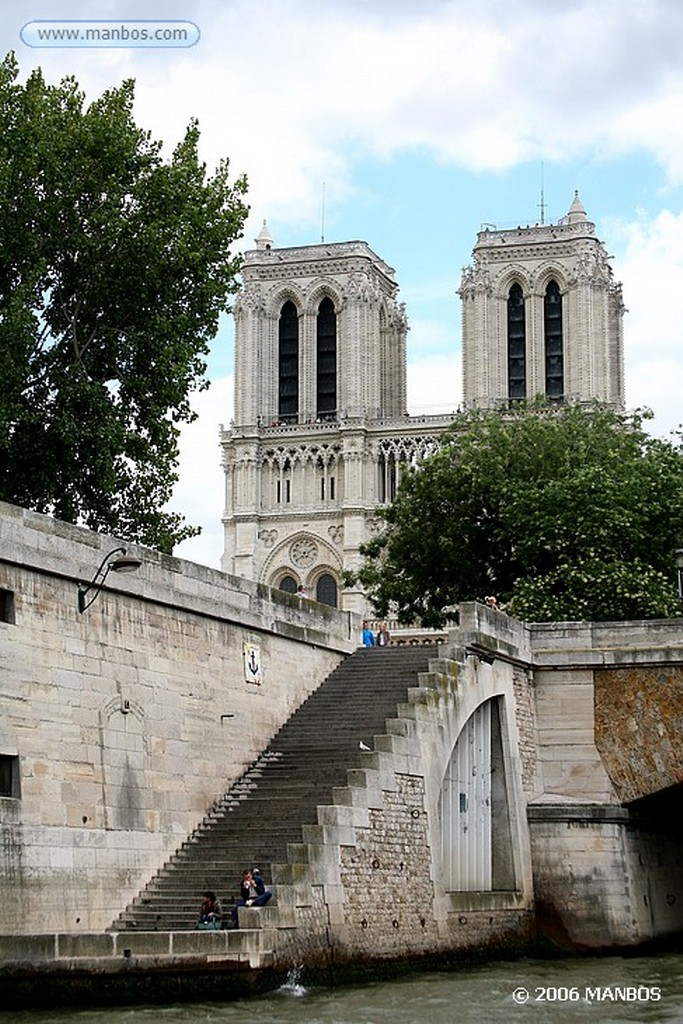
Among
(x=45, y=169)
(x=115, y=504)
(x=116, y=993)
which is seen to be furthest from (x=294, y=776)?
(x=45, y=169)

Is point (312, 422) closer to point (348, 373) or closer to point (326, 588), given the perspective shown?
point (348, 373)

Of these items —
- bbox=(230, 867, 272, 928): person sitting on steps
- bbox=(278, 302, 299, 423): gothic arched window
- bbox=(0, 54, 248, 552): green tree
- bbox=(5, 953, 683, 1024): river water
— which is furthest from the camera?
bbox=(278, 302, 299, 423): gothic arched window

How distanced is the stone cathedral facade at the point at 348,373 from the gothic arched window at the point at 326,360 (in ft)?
0.28

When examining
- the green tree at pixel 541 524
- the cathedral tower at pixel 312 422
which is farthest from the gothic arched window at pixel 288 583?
the green tree at pixel 541 524

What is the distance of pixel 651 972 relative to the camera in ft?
91.9

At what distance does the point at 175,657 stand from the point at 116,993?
23.0 feet

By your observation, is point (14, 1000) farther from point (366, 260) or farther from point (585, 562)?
point (366, 260)

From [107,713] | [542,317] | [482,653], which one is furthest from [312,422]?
[107,713]

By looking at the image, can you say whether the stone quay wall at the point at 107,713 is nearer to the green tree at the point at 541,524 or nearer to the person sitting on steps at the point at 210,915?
the person sitting on steps at the point at 210,915

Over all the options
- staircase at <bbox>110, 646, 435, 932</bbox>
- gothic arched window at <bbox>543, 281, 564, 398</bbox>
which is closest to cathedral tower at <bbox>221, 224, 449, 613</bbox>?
gothic arched window at <bbox>543, 281, 564, 398</bbox>

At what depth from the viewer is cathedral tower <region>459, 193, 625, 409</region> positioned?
10325cm

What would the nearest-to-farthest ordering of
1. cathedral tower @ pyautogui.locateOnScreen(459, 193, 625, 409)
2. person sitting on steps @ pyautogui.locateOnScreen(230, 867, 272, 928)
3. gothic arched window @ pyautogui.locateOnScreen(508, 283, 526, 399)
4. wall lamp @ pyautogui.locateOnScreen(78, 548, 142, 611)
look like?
person sitting on steps @ pyautogui.locateOnScreen(230, 867, 272, 928), wall lamp @ pyautogui.locateOnScreen(78, 548, 142, 611), cathedral tower @ pyautogui.locateOnScreen(459, 193, 625, 409), gothic arched window @ pyautogui.locateOnScreen(508, 283, 526, 399)

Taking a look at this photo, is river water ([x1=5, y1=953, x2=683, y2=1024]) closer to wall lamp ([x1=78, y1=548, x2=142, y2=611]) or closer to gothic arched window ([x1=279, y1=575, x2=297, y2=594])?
wall lamp ([x1=78, y1=548, x2=142, y2=611])

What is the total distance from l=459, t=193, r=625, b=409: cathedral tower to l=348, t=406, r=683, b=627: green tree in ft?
162
